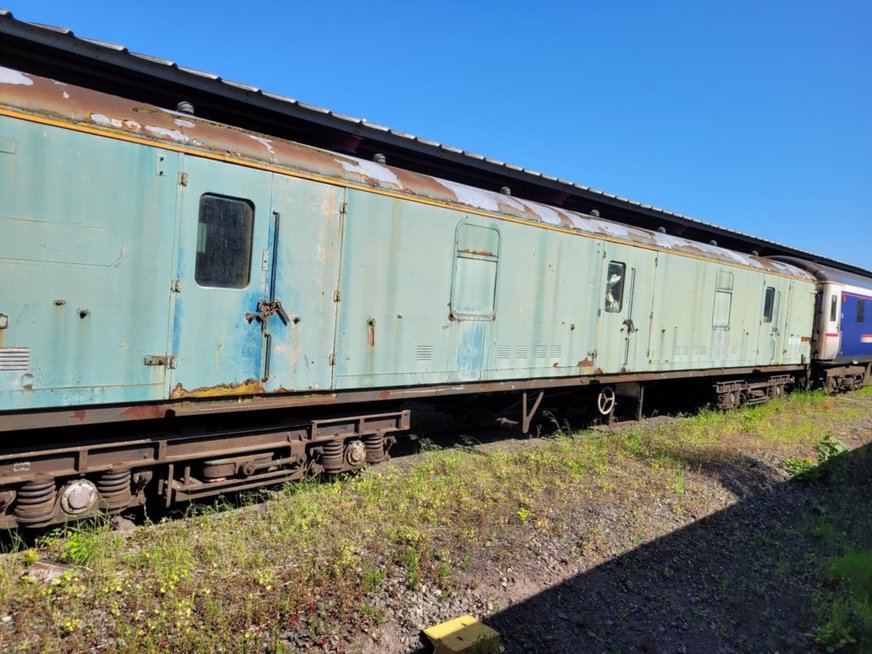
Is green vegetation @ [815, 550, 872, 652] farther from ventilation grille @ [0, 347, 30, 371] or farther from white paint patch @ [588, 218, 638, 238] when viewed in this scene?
ventilation grille @ [0, 347, 30, 371]

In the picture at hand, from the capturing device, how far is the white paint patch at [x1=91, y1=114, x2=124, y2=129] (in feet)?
13.1

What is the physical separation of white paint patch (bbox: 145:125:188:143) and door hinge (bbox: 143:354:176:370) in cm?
166

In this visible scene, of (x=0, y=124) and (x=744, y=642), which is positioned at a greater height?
(x=0, y=124)

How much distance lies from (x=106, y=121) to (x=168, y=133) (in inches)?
16.9

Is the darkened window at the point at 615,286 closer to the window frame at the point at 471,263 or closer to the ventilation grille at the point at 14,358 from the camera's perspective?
the window frame at the point at 471,263

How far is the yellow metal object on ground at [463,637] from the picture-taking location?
3.31 m

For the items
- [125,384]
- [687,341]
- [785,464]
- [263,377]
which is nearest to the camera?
[125,384]

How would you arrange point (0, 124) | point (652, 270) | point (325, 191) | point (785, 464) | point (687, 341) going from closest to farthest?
point (0, 124), point (325, 191), point (785, 464), point (652, 270), point (687, 341)

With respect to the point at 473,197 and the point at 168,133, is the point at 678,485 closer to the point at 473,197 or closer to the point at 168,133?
the point at 473,197

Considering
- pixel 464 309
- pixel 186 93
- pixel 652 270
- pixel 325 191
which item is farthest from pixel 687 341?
pixel 186 93

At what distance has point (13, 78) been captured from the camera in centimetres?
377

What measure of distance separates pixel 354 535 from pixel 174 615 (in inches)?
60.3

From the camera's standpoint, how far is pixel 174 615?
3.35 metres

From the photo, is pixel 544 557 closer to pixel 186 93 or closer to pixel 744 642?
pixel 744 642
